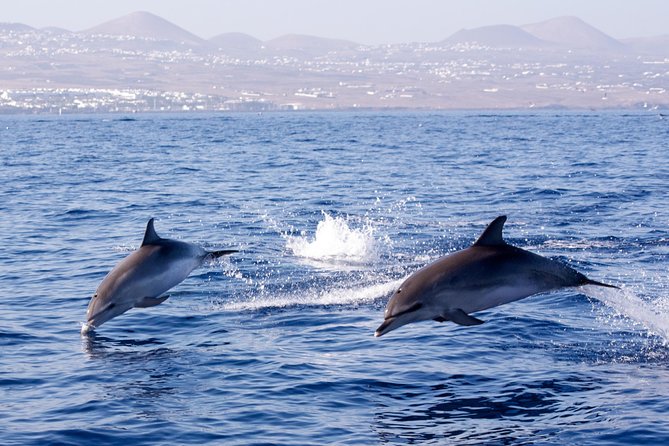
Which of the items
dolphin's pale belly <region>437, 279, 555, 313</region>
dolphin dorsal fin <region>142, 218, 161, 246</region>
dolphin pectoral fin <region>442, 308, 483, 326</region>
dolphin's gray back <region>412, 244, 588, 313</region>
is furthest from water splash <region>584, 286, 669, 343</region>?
dolphin dorsal fin <region>142, 218, 161, 246</region>

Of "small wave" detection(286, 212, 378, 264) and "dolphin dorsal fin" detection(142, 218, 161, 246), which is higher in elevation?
"dolphin dorsal fin" detection(142, 218, 161, 246)

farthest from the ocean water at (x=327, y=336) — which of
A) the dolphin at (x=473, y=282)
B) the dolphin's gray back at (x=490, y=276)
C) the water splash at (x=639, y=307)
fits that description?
the dolphin's gray back at (x=490, y=276)

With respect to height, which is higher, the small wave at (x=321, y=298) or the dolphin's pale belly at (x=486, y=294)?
the dolphin's pale belly at (x=486, y=294)

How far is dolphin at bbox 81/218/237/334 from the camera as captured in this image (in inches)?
514

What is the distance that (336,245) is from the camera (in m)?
22.1

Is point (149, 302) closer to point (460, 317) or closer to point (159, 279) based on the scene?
point (159, 279)

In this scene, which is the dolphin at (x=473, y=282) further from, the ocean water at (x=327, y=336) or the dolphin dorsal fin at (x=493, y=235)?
the ocean water at (x=327, y=336)

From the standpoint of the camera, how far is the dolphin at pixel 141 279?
42.8 feet

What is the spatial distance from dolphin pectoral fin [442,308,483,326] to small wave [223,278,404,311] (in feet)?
17.8

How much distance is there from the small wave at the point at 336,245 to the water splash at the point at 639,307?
5.84 meters

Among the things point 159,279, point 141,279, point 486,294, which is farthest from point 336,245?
point 486,294

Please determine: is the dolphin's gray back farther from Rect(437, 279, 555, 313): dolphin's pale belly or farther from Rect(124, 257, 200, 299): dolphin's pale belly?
Rect(124, 257, 200, 299): dolphin's pale belly

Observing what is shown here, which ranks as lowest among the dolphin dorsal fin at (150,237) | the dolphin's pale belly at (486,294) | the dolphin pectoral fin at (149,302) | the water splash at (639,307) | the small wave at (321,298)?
the small wave at (321,298)

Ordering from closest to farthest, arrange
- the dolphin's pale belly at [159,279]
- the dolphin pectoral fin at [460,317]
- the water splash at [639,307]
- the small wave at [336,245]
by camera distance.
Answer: the dolphin pectoral fin at [460,317]
the dolphin's pale belly at [159,279]
the water splash at [639,307]
the small wave at [336,245]
